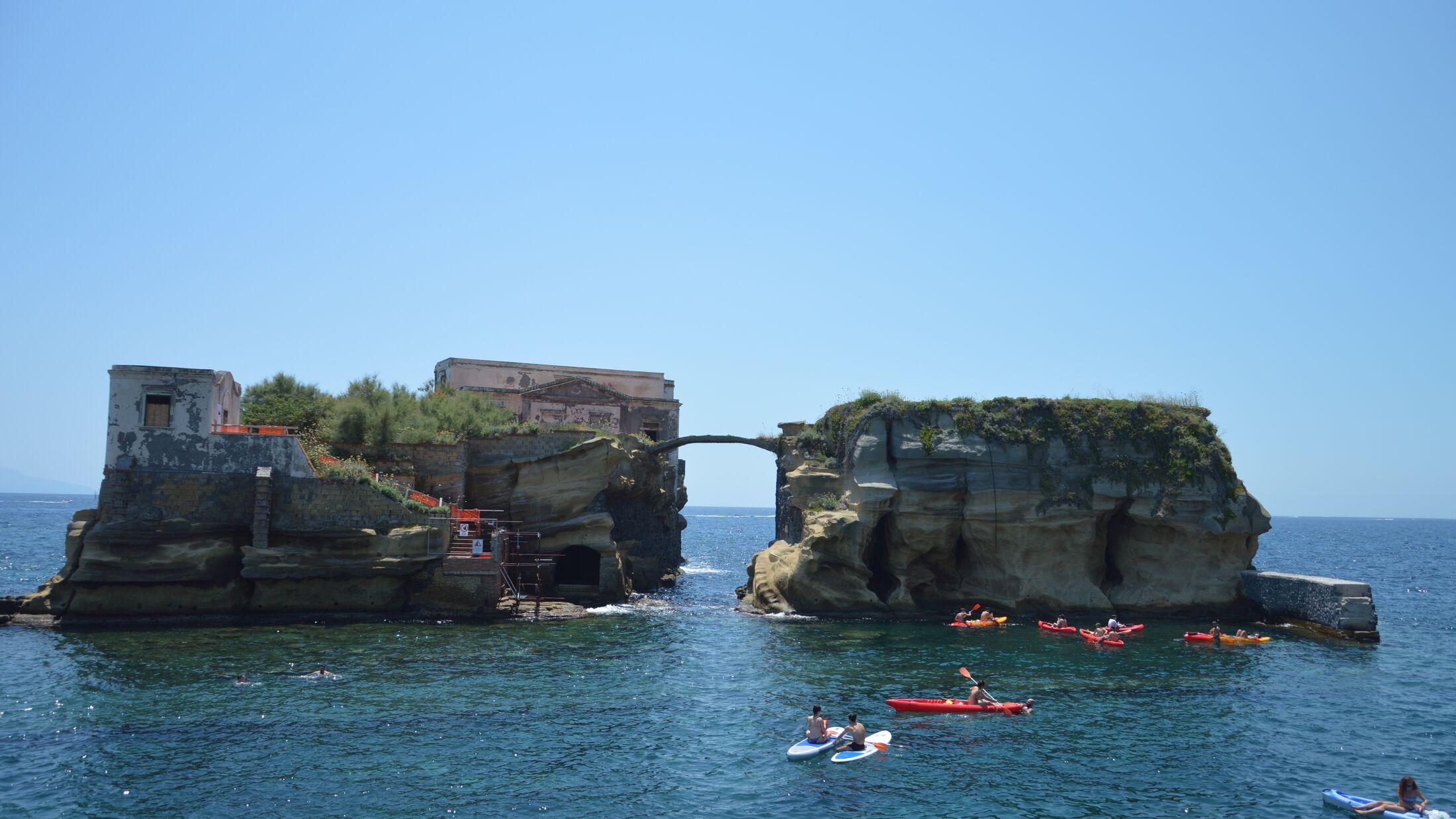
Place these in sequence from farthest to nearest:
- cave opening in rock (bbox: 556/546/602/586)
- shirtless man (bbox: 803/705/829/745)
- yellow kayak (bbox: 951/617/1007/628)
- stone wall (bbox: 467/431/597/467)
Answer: cave opening in rock (bbox: 556/546/602/586) < stone wall (bbox: 467/431/597/467) < yellow kayak (bbox: 951/617/1007/628) < shirtless man (bbox: 803/705/829/745)

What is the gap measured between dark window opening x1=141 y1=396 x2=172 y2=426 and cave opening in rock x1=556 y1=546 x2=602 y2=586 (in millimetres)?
18656

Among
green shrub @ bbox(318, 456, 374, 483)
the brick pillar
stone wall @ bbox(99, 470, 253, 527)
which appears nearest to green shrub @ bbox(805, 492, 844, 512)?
green shrub @ bbox(318, 456, 374, 483)

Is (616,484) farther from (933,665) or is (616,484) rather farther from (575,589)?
(933,665)

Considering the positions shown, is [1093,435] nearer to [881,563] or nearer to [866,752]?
[881,563]

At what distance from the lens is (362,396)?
46.7 m

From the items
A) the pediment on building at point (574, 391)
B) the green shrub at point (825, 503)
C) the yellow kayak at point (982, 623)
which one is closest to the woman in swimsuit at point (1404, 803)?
the yellow kayak at point (982, 623)

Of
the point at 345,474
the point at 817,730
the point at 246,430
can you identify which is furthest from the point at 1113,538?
the point at 246,430

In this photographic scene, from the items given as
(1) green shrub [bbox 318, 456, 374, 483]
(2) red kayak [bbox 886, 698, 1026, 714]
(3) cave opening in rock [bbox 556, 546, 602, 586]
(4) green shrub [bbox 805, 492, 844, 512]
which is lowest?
(2) red kayak [bbox 886, 698, 1026, 714]

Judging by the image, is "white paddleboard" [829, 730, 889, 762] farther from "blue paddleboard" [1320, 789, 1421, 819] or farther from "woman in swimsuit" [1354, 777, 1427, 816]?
"woman in swimsuit" [1354, 777, 1427, 816]

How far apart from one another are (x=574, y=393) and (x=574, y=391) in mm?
120

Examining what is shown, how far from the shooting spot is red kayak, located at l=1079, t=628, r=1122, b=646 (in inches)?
1352

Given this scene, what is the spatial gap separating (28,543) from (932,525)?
84.8 metres

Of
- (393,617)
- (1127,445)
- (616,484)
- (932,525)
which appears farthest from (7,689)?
(1127,445)

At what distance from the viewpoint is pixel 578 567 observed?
1992 inches
